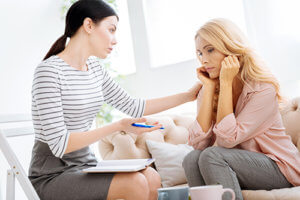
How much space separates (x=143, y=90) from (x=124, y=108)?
5.54 feet

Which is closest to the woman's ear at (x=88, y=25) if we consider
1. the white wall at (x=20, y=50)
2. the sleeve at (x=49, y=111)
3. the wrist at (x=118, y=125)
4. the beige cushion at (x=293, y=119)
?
the sleeve at (x=49, y=111)

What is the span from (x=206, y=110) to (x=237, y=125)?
187 mm

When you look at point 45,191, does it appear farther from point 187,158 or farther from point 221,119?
point 221,119

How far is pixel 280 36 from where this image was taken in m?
2.48

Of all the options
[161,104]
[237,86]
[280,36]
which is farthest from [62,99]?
[280,36]

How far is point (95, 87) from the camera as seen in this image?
1664mm

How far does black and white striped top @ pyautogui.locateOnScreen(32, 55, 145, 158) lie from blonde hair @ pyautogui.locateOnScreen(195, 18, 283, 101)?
60cm

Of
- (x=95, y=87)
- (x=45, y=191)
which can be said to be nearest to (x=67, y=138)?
(x=45, y=191)

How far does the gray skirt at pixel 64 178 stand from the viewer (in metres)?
1.32

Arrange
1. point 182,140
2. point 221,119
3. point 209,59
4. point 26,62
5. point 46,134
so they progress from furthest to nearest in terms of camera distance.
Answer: point 26,62, point 182,140, point 209,59, point 221,119, point 46,134

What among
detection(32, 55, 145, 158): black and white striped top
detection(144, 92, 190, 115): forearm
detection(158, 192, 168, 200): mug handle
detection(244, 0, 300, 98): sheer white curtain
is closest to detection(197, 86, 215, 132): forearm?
detection(144, 92, 190, 115): forearm

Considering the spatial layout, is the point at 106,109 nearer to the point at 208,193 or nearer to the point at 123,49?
the point at 123,49

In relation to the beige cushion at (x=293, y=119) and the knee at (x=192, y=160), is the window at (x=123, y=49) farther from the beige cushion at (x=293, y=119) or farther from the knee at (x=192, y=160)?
the knee at (x=192, y=160)

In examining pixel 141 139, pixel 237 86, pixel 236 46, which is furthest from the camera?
pixel 141 139
